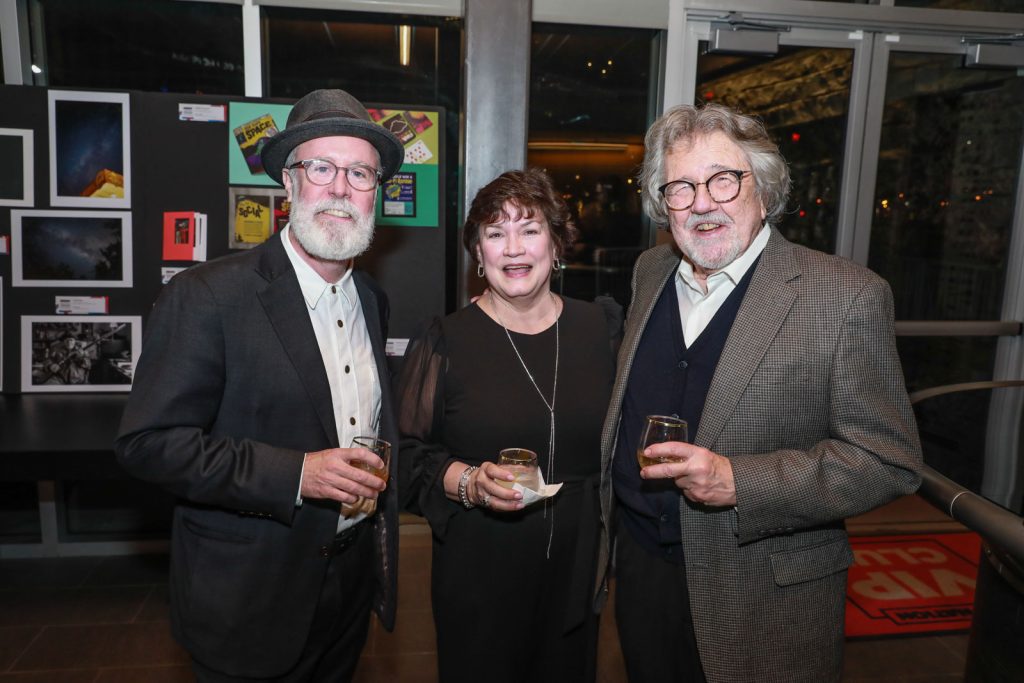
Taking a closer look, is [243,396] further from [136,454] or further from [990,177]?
[990,177]

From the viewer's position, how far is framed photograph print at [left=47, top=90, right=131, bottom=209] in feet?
10.9

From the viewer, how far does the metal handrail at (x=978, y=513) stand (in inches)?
62.7

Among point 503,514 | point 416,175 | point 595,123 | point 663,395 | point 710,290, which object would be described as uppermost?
point 595,123

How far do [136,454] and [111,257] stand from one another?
90.5 inches

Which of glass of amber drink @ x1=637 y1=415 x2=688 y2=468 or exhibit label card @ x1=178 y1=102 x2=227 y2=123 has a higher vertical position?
exhibit label card @ x1=178 y1=102 x2=227 y2=123

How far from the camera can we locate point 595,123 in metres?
4.12

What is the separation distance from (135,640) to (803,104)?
4540 mm

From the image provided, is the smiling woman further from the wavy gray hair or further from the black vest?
the wavy gray hair

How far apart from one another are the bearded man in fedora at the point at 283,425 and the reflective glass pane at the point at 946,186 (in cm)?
366

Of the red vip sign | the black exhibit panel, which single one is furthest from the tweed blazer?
the black exhibit panel

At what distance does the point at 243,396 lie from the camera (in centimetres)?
163

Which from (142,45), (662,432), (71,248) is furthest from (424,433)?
(142,45)

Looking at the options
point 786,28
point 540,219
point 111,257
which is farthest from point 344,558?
point 786,28

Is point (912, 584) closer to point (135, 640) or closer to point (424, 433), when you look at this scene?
point (424, 433)
